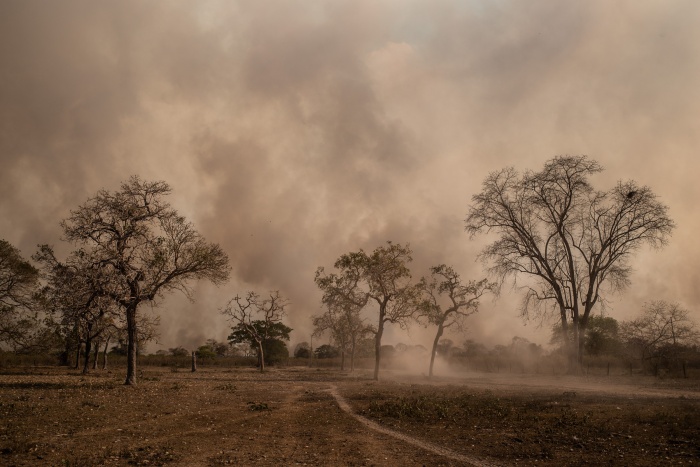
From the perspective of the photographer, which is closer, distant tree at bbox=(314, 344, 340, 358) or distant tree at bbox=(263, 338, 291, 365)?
distant tree at bbox=(263, 338, 291, 365)

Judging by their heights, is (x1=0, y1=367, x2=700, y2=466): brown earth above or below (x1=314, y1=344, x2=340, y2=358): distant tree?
above

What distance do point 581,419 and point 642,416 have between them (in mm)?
2248

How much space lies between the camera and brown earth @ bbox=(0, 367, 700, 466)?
466 inches

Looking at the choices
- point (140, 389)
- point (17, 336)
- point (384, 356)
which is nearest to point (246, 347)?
point (384, 356)

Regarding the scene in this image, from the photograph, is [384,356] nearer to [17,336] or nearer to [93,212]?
[17,336]

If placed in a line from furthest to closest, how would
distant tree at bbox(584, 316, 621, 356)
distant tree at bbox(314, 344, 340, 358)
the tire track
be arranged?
distant tree at bbox(314, 344, 340, 358)
distant tree at bbox(584, 316, 621, 356)
the tire track

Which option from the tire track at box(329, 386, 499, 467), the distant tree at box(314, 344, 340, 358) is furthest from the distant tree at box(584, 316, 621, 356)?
the distant tree at box(314, 344, 340, 358)

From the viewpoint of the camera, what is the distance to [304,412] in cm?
2033

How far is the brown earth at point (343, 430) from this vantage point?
11836 millimetres

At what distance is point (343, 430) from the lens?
53.2ft

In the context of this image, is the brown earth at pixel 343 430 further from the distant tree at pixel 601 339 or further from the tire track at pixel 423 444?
the distant tree at pixel 601 339

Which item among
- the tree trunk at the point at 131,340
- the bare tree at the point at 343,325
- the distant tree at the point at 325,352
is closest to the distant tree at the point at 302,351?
the distant tree at the point at 325,352

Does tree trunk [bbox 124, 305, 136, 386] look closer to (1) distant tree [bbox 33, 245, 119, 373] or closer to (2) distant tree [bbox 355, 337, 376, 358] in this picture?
(1) distant tree [bbox 33, 245, 119, 373]

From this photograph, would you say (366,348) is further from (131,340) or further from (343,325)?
(131,340)
